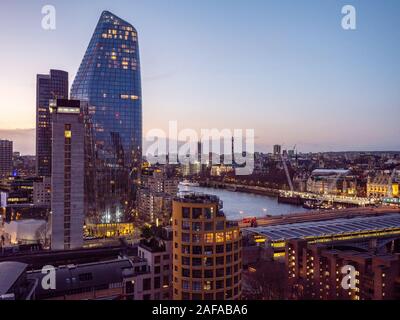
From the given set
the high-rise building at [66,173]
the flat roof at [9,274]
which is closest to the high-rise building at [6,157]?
the high-rise building at [66,173]

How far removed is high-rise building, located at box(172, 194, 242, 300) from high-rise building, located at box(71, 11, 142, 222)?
33.0 ft

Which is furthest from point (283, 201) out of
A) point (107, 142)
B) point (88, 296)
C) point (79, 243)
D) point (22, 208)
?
point (88, 296)

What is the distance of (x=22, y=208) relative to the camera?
13352 millimetres

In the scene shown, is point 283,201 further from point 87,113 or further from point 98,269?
point 98,269

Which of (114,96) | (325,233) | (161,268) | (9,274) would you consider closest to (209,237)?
(161,268)

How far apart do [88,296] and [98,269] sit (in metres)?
0.35

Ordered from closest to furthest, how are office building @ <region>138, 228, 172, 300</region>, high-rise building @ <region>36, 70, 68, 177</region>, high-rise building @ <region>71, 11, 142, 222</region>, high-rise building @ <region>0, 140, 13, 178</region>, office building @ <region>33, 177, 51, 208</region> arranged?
office building @ <region>138, 228, 172, 300</region>, high-rise building @ <region>71, 11, 142, 222</region>, office building @ <region>33, 177, 51, 208</region>, high-rise building @ <region>36, 70, 68, 177</region>, high-rise building @ <region>0, 140, 13, 178</region>

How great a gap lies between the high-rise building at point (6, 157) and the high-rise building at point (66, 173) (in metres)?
23.3

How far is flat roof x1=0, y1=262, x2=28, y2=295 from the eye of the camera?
2.97m

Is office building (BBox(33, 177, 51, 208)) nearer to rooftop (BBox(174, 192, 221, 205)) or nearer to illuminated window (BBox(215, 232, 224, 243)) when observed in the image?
rooftop (BBox(174, 192, 221, 205))

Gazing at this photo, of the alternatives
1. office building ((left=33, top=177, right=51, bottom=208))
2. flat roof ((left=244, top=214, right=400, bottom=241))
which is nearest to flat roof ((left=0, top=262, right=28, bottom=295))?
flat roof ((left=244, top=214, right=400, bottom=241))

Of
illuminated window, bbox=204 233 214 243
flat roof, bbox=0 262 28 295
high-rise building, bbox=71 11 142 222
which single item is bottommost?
flat roof, bbox=0 262 28 295

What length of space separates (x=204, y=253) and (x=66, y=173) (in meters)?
5.19

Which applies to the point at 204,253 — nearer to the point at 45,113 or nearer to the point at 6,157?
the point at 45,113
